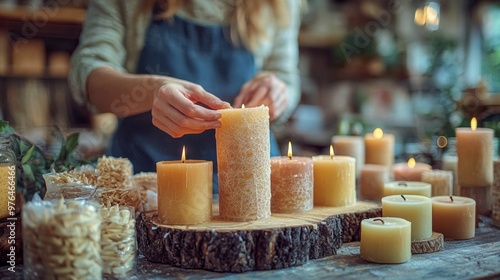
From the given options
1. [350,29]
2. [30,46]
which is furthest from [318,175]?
[350,29]

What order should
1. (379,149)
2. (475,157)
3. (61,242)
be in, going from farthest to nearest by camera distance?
(379,149) → (475,157) → (61,242)

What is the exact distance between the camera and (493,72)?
3979mm

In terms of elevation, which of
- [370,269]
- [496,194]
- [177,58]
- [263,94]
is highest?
[177,58]

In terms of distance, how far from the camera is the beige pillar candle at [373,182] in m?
1.50

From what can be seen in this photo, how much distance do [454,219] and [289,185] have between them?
37cm

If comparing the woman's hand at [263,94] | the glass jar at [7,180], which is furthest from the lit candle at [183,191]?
the woman's hand at [263,94]

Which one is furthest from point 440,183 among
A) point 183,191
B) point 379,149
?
point 183,191

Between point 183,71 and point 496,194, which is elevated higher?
point 183,71

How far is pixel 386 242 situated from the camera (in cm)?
103

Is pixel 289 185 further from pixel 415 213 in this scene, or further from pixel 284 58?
pixel 284 58

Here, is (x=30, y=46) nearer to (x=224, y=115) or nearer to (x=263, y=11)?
(x=263, y=11)

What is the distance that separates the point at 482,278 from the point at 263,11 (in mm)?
1100

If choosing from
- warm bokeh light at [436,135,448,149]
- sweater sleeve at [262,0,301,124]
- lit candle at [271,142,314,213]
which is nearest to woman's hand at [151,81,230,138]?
lit candle at [271,142,314,213]

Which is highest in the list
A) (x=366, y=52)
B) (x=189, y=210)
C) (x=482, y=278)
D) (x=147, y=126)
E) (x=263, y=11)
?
(x=366, y=52)
